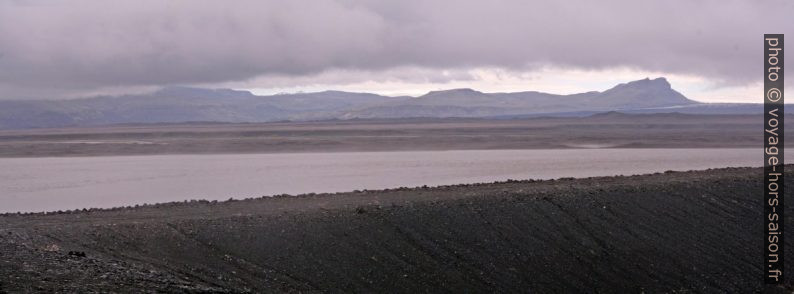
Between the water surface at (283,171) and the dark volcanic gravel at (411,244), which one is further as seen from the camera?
the water surface at (283,171)

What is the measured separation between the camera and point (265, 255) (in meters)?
13.2

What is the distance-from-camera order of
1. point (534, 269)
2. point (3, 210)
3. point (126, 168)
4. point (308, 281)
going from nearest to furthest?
point (308, 281) → point (534, 269) → point (3, 210) → point (126, 168)

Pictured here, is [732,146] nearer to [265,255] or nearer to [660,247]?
[660,247]

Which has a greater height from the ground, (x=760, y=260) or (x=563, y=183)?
(x=563, y=183)

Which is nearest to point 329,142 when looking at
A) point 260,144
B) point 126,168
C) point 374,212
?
point 260,144

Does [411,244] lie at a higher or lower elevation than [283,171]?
higher

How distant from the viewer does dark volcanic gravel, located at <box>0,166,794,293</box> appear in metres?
11.6

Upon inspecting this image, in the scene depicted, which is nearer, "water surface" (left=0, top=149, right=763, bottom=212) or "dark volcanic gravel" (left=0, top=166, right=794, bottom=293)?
→ "dark volcanic gravel" (left=0, top=166, right=794, bottom=293)

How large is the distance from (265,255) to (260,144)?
161 ft

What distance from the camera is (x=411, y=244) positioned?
570 inches

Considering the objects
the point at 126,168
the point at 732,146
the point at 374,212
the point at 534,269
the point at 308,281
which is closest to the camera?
the point at 308,281

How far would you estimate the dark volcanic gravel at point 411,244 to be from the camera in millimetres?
11578

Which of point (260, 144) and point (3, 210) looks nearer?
point (3, 210)

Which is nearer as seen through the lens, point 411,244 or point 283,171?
point 411,244
